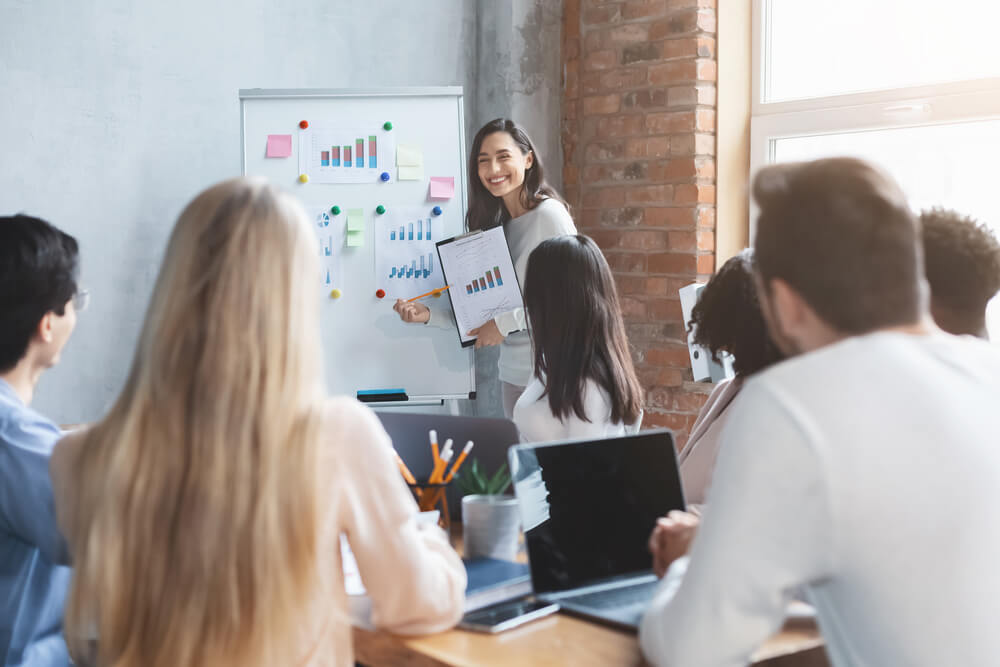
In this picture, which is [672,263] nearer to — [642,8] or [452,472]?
[642,8]

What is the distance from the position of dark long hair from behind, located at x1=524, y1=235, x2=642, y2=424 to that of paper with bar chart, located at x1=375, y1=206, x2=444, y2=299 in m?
1.25

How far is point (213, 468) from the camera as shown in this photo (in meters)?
1.05

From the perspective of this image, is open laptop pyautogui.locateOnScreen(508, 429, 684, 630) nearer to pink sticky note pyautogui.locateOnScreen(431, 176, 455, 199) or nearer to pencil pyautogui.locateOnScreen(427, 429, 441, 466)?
pencil pyautogui.locateOnScreen(427, 429, 441, 466)

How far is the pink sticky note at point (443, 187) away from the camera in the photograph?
10.9 feet

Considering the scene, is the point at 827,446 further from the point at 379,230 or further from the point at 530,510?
the point at 379,230

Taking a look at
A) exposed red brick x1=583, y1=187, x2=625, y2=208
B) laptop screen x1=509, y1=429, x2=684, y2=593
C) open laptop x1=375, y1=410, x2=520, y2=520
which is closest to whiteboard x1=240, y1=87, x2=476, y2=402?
exposed red brick x1=583, y1=187, x2=625, y2=208

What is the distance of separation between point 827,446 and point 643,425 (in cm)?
283

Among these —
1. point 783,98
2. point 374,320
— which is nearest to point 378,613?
point 374,320

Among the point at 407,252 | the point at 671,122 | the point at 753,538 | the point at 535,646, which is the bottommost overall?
the point at 535,646

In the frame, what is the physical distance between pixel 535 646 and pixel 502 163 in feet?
7.51

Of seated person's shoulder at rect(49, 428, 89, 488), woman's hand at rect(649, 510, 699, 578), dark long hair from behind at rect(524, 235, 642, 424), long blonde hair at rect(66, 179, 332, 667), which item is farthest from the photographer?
dark long hair from behind at rect(524, 235, 642, 424)

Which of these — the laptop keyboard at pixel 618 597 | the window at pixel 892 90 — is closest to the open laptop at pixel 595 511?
the laptop keyboard at pixel 618 597

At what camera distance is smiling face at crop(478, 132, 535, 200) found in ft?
10.6

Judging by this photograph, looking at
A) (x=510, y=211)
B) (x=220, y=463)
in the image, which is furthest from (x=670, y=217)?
(x=220, y=463)
